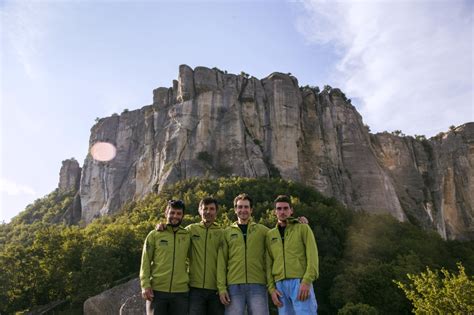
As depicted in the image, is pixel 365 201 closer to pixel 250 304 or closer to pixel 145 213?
pixel 145 213

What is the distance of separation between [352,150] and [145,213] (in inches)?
1468

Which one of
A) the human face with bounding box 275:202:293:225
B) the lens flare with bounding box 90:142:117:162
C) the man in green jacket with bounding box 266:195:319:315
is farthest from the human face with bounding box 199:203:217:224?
the lens flare with bounding box 90:142:117:162

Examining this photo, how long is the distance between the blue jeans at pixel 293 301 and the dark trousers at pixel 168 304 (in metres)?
1.64

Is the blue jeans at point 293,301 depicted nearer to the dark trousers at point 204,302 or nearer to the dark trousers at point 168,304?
the dark trousers at point 204,302

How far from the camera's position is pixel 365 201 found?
225 feet

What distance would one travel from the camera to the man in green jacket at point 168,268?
759cm

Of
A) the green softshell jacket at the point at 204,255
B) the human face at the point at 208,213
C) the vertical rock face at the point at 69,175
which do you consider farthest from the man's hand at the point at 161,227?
the vertical rock face at the point at 69,175

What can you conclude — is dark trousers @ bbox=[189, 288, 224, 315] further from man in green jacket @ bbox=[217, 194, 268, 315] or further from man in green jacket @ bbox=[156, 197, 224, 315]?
man in green jacket @ bbox=[217, 194, 268, 315]

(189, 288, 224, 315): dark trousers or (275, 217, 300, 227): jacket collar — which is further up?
(275, 217, 300, 227): jacket collar

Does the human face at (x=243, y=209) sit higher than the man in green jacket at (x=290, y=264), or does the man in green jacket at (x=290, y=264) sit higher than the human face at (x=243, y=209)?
the human face at (x=243, y=209)

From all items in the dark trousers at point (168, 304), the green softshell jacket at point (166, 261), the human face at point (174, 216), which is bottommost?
the dark trousers at point (168, 304)

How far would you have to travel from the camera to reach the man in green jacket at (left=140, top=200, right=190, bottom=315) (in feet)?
24.9

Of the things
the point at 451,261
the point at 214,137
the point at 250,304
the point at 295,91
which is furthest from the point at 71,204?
the point at 250,304

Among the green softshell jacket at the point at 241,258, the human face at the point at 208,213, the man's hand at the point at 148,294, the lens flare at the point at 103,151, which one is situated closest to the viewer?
the man's hand at the point at 148,294
